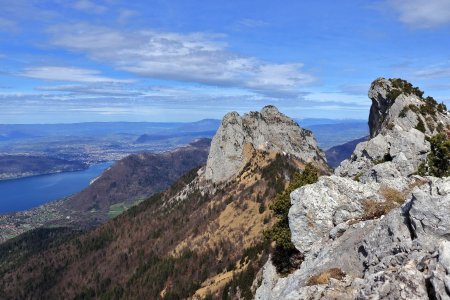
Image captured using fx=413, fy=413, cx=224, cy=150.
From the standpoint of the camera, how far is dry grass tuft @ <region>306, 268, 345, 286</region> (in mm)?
30452

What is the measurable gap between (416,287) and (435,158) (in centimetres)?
4018

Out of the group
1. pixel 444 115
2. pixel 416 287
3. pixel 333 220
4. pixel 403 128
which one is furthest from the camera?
pixel 444 115

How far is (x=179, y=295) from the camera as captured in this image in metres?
156

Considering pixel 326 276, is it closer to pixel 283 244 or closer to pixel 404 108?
pixel 283 244

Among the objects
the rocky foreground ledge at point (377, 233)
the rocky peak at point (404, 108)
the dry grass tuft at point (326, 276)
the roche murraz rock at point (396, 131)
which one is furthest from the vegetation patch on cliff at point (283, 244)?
the rocky peak at point (404, 108)

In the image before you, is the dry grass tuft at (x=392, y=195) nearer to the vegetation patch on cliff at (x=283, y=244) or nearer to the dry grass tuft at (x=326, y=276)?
the vegetation patch on cliff at (x=283, y=244)

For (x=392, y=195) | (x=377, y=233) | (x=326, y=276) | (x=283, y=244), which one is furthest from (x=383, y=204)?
(x=326, y=276)

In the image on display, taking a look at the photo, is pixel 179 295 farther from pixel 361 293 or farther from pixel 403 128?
pixel 361 293

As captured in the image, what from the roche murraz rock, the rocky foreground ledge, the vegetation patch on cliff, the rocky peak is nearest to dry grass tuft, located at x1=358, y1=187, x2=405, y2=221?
the rocky foreground ledge

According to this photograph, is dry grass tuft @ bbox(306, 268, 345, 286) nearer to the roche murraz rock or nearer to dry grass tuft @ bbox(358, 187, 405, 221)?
dry grass tuft @ bbox(358, 187, 405, 221)

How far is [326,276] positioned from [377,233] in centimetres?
509

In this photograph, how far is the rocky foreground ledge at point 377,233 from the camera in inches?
900

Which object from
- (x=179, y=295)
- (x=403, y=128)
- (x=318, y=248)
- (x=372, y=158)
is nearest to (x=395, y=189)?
(x=318, y=248)

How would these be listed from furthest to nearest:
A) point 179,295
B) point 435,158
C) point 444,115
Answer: point 179,295
point 444,115
point 435,158
